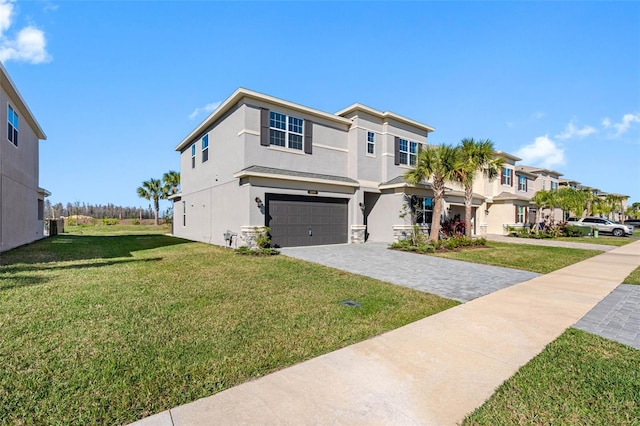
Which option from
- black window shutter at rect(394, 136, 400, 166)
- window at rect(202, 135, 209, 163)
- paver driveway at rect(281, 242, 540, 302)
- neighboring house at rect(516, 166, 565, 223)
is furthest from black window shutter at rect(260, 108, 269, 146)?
neighboring house at rect(516, 166, 565, 223)

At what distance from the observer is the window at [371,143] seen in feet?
58.3

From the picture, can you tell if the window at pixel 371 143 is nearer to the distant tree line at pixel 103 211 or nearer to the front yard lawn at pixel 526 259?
the front yard lawn at pixel 526 259

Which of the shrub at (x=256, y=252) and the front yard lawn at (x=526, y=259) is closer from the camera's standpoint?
the front yard lawn at (x=526, y=259)

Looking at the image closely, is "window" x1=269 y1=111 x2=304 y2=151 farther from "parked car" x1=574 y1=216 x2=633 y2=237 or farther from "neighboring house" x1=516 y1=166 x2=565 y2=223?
"parked car" x1=574 y1=216 x2=633 y2=237

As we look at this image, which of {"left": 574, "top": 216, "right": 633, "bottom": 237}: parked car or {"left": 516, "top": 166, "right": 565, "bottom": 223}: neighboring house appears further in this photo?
{"left": 516, "top": 166, "right": 565, "bottom": 223}: neighboring house

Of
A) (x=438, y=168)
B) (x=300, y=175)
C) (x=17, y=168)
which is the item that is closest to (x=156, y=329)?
(x=300, y=175)

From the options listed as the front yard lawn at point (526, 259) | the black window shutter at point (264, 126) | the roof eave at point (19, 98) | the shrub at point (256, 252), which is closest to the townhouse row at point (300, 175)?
the black window shutter at point (264, 126)

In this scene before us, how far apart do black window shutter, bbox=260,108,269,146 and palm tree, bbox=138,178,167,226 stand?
29400mm

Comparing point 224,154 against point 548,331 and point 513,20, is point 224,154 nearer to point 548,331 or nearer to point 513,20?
point 513,20

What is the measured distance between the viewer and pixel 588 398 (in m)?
2.89

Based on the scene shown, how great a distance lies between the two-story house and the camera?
1392 centimetres

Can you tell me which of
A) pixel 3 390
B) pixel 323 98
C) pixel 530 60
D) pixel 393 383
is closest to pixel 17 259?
pixel 3 390

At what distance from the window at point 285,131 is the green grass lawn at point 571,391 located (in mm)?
13269

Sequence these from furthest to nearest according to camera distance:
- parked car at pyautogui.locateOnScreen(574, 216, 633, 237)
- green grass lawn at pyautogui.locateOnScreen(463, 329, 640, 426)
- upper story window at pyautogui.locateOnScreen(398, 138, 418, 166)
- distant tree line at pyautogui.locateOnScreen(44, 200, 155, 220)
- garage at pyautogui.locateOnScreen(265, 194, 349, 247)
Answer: distant tree line at pyautogui.locateOnScreen(44, 200, 155, 220)
parked car at pyautogui.locateOnScreen(574, 216, 633, 237)
upper story window at pyautogui.locateOnScreen(398, 138, 418, 166)
garage at pyautogui.locateOnScreen(265, 194, 349, 247)
green grass lawn at pyautogui.locateOnScreen(463, 329, 640, 426)
